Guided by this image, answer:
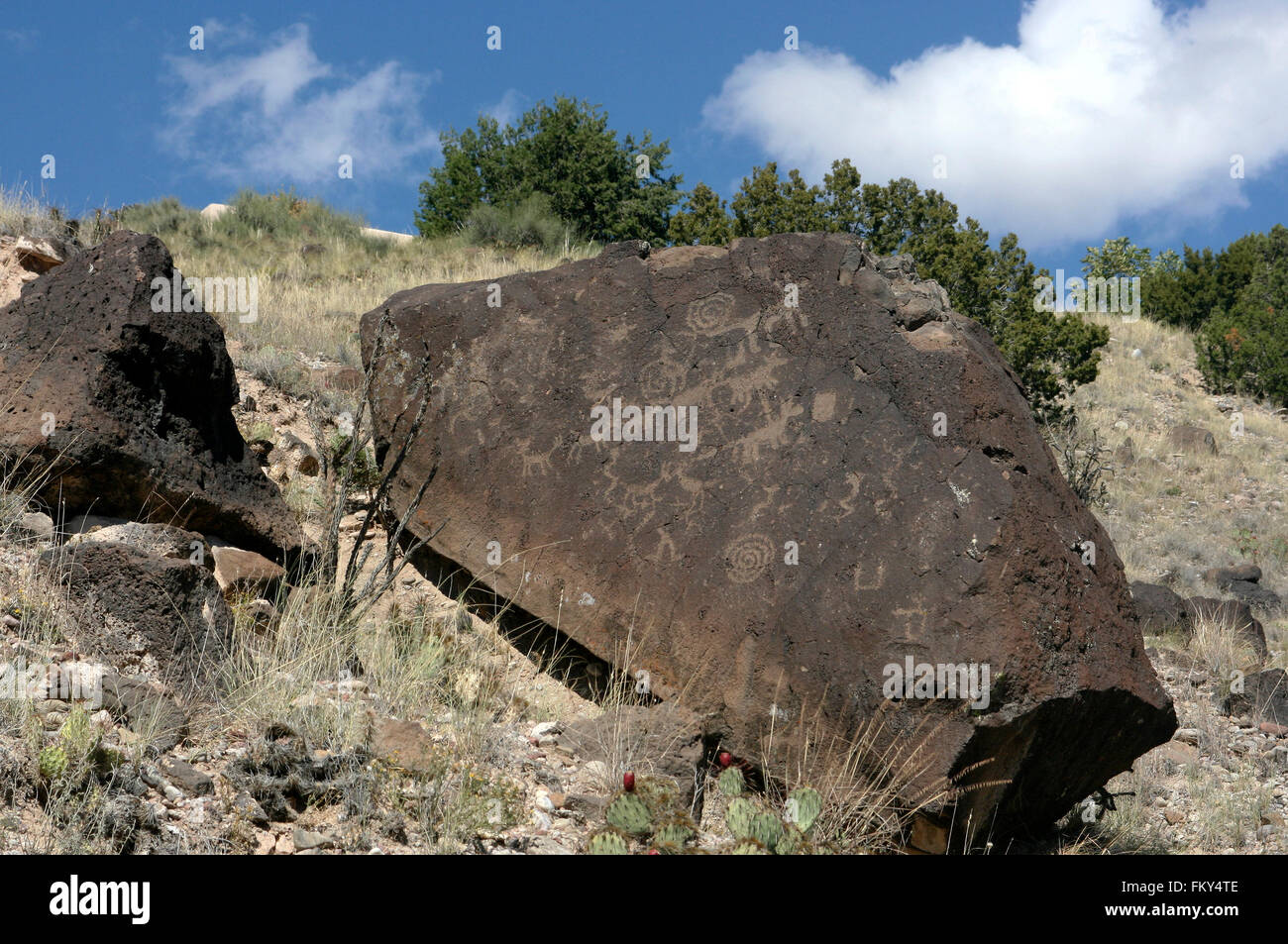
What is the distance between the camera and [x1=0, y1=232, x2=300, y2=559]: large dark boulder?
17.5 ft

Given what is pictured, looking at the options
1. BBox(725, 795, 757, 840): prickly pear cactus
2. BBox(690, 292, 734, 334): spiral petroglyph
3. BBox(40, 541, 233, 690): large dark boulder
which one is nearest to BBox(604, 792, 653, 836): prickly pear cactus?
BBox(725, 795, 757, 840): prickly pear cactus

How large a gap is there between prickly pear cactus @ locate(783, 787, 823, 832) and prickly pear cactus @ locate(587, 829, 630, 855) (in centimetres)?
76

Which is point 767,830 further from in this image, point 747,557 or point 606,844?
point 747,557

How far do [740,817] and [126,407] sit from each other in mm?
3470

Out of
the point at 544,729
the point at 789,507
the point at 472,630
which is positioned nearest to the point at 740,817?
the point at 544,729

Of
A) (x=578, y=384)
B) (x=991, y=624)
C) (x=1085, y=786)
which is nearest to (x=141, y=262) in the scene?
(x=578, y=384)

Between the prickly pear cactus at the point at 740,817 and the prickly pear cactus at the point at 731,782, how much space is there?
0.20 metres

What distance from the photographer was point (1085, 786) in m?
4.97

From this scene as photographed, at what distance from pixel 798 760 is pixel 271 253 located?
13773 millimetres

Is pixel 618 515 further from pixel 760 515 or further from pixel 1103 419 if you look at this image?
pixel 1103 419

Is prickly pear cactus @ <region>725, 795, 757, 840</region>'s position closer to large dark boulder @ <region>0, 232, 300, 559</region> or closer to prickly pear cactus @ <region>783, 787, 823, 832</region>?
prickly pear cactus @ <region>783, 787, 823, 832</region>

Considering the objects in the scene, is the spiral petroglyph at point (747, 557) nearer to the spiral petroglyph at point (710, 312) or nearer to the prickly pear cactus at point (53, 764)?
the spiral petroglyph at point (710, 312)

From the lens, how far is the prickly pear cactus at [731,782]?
15.0 feet

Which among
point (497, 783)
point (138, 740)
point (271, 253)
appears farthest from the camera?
point (271, 253)
